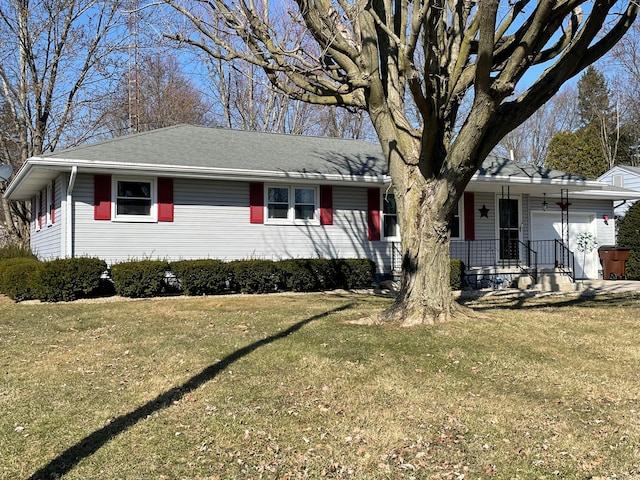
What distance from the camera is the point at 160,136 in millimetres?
14078

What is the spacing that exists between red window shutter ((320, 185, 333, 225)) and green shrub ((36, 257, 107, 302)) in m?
5.68

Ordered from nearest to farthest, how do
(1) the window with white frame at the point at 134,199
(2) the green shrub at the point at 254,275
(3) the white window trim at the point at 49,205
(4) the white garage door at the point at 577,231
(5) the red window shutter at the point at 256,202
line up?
(2) the green shrub at the point at 254,275, (1) the window with white frame at the point at 134,199, (5) the red window shutter at the point at 256,202, (3) the white window trim at the point at 49,205, (4) the white garage door at the point at 577,231

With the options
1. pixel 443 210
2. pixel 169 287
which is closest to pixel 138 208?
pixel 169 287

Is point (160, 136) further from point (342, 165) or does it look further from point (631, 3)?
point (631, 3)

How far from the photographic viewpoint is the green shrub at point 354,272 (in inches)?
512

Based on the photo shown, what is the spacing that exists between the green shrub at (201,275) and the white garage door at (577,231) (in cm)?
1097

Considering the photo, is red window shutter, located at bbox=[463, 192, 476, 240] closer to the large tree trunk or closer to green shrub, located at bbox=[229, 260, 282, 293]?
green shrub, located at bbox=[229, 260, 282, 293]

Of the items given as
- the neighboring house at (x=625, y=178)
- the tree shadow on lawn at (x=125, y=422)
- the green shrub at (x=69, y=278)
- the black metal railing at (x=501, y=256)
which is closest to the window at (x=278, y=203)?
the black metal railing at (x=501, y=256)

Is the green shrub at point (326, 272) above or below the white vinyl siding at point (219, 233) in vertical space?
below

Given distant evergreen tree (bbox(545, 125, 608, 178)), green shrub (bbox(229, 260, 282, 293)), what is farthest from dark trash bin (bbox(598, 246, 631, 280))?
distant evergreen tree (bbox(545, 125, 608, 178))

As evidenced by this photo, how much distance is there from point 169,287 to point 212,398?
8055 millimetres

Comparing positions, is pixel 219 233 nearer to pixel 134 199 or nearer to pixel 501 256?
pixel 134 199

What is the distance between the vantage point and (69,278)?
10.6 m

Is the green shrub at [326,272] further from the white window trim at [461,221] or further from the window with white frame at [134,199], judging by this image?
the white window trim at [461,221]
